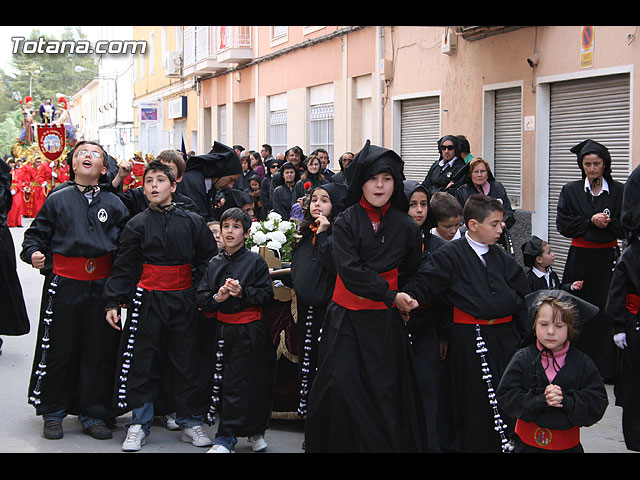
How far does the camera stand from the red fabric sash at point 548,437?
4.89 meters

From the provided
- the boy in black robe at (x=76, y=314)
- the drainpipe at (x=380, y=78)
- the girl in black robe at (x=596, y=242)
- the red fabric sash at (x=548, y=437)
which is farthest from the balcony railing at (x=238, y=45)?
the red fabric sash at (x=548, y=437)

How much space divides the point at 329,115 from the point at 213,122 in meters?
11.5

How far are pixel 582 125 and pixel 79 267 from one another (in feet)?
23.6

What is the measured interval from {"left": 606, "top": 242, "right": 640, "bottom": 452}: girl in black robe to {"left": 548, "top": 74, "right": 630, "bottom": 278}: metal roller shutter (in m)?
4.93

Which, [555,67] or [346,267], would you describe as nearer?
[346,267]

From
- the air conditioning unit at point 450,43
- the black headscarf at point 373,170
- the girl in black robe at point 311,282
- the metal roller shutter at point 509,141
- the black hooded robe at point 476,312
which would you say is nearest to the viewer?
Result: the black headscarf at point 373,170

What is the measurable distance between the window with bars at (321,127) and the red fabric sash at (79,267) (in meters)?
14.3

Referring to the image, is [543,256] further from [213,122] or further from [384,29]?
[213,122]

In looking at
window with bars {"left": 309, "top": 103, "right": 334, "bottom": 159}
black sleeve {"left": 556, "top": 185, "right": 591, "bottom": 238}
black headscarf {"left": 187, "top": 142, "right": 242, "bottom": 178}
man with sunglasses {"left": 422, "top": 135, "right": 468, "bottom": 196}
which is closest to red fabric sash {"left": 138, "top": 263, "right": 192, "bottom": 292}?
black headscarf {"left": 187, "top": 142, "right": 242, "bottom": 178}

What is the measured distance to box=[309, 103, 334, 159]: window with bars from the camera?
69.5 feet

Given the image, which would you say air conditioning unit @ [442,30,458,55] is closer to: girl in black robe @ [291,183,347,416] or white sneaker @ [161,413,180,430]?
girl in black robe @ [291,183,347,416]

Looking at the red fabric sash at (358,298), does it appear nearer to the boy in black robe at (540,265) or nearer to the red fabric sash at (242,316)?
the red fabric sash at (242,316)

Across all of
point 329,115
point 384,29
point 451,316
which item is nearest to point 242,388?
point 451,316

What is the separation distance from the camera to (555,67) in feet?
39.9
